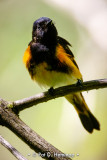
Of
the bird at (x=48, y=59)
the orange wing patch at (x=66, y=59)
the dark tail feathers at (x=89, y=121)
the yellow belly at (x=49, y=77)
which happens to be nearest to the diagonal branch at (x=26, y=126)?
the bird at (x=48, y=59)

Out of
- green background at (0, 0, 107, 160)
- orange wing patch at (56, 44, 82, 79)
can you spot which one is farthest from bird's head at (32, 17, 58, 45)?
green background at (0, 0, 107, 160)

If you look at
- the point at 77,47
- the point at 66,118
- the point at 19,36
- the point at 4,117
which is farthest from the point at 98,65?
the point at 4,117

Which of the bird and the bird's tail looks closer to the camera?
the bird

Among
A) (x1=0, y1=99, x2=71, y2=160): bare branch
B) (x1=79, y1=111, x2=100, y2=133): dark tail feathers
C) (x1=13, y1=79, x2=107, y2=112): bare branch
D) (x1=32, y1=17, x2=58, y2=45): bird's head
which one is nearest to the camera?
(x1=0, y1=99, x2=71, y2=160): bare branch

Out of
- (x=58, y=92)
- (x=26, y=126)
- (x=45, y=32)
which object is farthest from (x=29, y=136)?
(x=45, y=32)

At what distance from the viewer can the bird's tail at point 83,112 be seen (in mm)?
4184

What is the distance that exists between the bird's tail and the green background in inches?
3.2

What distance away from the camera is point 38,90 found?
525 cm

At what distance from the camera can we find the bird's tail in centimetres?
418

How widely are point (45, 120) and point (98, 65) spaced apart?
1.18 metres

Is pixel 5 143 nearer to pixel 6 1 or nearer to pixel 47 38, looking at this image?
pixel 47 38

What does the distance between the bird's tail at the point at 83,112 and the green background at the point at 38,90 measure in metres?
0.08

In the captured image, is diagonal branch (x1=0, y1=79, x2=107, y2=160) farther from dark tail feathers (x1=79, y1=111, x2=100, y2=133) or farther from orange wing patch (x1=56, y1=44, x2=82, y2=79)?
dark tail feathers (x1=79, y1=111, x2=100, y2=133)

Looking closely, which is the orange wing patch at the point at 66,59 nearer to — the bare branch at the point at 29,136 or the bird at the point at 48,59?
the bird at the point at 48,59
